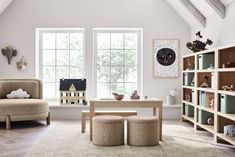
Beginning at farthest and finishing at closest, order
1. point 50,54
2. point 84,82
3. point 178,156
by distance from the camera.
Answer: point 50,54, point 84,82, point 178,156

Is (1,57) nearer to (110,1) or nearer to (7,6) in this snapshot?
(7,6)

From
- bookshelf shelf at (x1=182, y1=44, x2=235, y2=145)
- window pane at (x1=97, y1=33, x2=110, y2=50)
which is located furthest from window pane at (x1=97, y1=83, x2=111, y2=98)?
bookshelf shelf at (x1=182, y1=44, x2=235, y2=145)

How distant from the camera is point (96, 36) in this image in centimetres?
704

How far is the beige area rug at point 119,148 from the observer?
3.78 m

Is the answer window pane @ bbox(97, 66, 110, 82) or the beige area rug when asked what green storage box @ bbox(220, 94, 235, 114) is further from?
window pane @ bbox(97, 66, 110, 82)

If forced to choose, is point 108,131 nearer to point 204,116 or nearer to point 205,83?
point 204,116

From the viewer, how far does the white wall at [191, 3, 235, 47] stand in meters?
4.83

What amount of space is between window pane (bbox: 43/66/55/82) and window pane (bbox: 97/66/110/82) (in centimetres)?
102

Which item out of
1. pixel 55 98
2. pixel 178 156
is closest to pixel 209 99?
pixel 178 156

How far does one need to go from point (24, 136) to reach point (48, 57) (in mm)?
2604

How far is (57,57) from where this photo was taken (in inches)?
281

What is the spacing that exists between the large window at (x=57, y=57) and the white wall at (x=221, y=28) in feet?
8.83

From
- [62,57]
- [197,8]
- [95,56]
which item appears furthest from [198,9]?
[62,57]

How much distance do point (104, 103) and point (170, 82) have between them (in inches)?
109
